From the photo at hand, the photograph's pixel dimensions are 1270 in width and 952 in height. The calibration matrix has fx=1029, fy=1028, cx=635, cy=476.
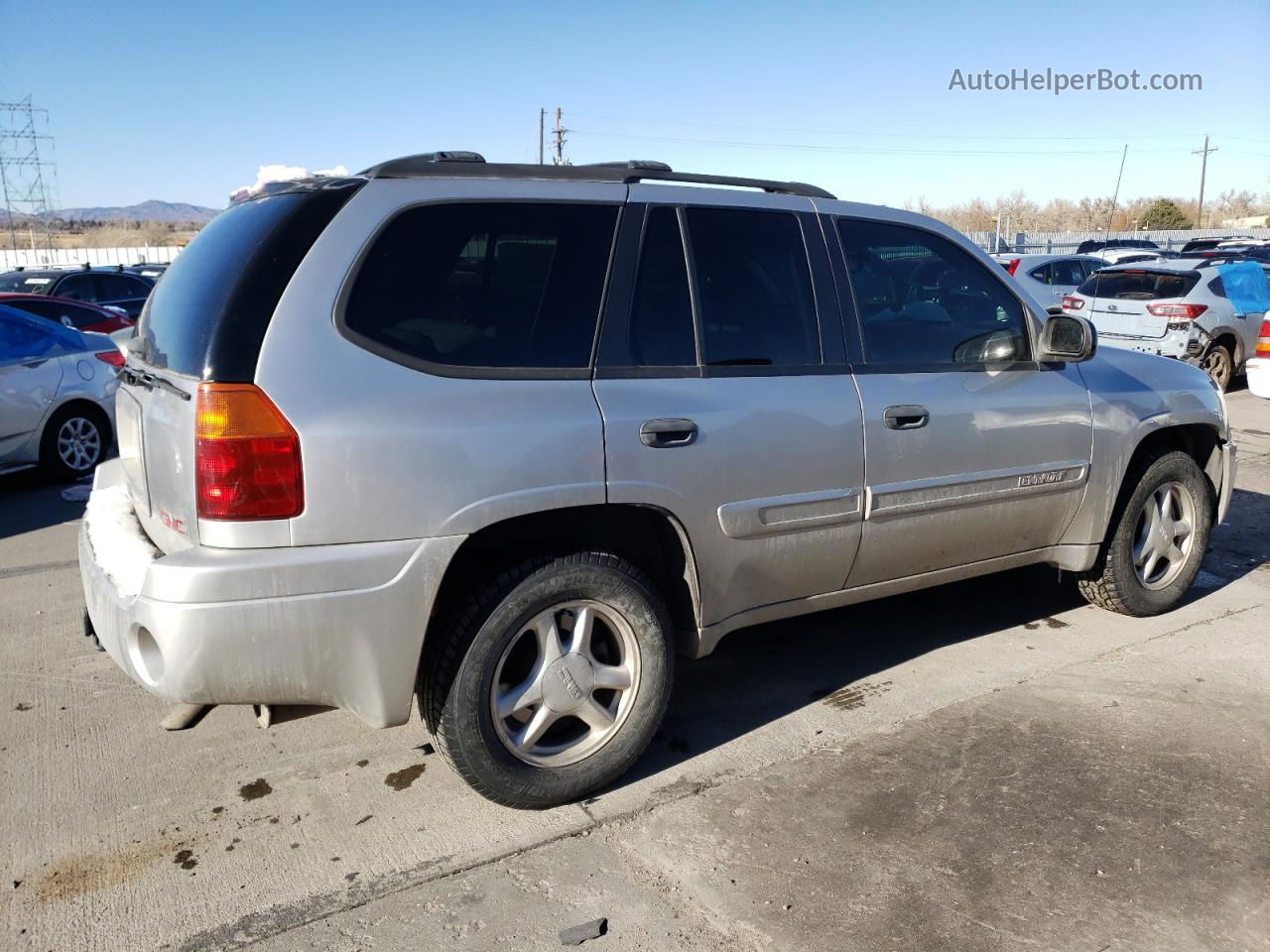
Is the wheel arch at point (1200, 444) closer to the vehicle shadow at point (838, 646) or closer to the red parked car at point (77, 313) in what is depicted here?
the vehicle shadow at point (838, 646)

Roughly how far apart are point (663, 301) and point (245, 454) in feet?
4.59

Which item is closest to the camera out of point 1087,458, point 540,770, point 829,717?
point 540,770

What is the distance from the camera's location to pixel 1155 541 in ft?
16.0

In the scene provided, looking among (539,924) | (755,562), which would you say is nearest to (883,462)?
(755,562)

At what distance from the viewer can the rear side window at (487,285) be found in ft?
9.44

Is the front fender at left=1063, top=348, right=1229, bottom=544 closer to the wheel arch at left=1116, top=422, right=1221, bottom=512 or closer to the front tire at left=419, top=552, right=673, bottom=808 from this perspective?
the wheel arch at left=1116, top=422, right=1221, bottom=512

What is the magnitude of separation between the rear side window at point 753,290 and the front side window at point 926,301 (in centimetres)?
27

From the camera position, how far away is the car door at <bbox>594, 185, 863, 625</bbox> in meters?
3.22

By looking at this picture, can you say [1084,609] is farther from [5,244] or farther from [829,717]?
[5,244]

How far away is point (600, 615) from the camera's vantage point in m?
3.26

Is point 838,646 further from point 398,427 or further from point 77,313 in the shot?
point 77,313

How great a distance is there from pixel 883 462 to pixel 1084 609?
6.75 feet

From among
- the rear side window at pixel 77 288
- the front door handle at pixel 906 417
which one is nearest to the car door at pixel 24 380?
the front door handle at pixel 906 417

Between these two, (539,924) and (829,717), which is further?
(829,717)
